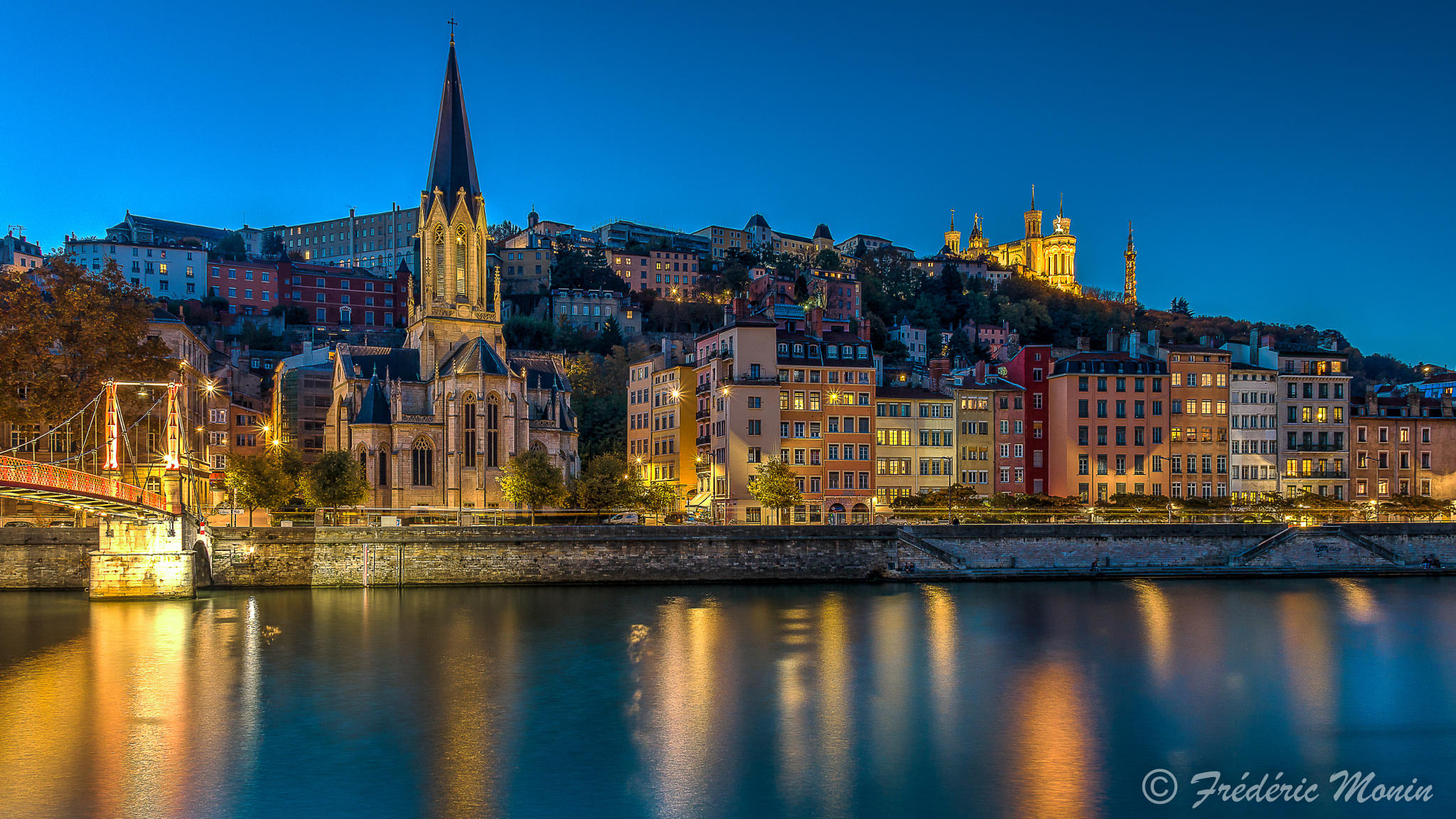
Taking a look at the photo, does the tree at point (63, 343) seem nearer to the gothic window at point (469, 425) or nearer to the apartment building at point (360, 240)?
the gothic window at point (469, 425)

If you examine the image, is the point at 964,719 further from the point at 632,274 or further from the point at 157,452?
the point at 632,274

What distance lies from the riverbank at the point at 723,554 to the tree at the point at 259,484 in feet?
18.9

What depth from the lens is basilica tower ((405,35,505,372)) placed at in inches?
2702

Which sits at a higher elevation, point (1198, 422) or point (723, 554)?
point (1198, 422)

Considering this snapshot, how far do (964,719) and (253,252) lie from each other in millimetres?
154396

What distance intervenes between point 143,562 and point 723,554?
22.8 meters

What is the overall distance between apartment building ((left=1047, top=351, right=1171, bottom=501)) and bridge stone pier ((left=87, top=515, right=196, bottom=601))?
1862 inches

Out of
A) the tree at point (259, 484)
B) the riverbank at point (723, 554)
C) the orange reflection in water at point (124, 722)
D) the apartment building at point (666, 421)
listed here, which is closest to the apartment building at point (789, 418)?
the apartment building at point (666, 421)

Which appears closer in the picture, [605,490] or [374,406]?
[605,490]

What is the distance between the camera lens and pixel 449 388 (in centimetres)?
6400

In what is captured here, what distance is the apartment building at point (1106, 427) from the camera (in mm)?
68312

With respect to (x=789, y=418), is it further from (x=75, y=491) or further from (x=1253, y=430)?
(x=75, y=491)

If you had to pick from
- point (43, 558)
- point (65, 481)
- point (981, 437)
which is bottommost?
point (43, 558)

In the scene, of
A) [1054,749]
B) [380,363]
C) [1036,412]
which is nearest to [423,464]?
[380,363]
